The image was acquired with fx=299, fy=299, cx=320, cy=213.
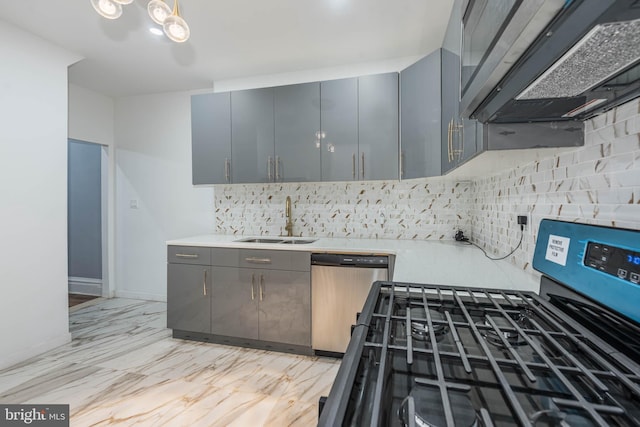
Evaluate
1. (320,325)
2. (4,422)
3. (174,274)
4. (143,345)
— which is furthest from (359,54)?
(4,422)

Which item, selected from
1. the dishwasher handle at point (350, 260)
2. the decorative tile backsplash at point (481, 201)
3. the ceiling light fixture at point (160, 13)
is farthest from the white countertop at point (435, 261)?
the ceiling light fixture at point (160, 13)

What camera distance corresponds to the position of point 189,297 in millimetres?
2670

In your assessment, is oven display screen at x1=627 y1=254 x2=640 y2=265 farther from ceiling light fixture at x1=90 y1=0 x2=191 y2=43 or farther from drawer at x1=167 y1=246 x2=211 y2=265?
drawer at x1=167 y1=246 x2=211 y2=265

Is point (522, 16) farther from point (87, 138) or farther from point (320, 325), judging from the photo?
point (87, 138)

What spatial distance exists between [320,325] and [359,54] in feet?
7.70

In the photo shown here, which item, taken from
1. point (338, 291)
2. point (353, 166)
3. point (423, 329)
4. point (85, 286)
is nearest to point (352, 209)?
point (353, 166)

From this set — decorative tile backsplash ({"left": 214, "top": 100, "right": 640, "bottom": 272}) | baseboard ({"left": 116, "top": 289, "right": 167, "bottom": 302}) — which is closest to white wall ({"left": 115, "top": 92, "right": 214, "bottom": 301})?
baseboard ({"left": 116, "top": 289, "right": 167, "bottom": 302})

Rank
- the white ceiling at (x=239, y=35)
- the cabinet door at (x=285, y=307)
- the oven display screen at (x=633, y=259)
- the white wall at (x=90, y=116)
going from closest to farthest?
1. the oven display screen at (x=633, y=259)
2. the white ceiling at (x=239, y=35)
3. the cabinet door at (x=285, y=307)
4. the white wall at (x=90, y=116)

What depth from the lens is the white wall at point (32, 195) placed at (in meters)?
2.26

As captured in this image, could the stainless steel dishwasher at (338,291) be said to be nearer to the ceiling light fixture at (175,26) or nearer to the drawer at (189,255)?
the drawer at (189,255)

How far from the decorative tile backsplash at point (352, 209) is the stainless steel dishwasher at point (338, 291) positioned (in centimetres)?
64

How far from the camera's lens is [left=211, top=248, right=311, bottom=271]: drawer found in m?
2.40

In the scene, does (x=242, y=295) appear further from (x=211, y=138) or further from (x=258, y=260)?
(x=211, y=138)

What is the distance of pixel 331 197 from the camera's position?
295cm
